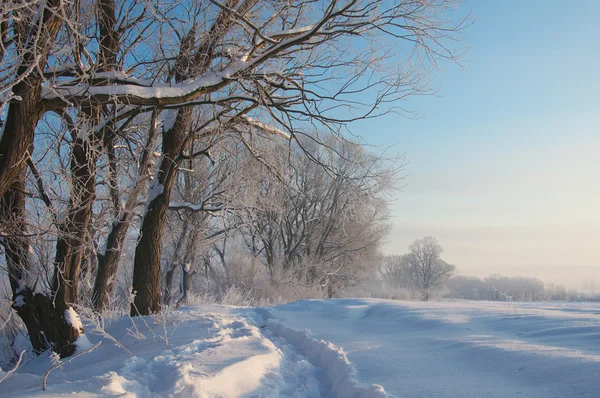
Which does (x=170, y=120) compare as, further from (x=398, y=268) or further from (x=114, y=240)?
(x=398, y=268)

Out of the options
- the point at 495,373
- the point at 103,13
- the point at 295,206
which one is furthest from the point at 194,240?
the point at 495,373

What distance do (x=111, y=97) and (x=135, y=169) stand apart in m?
5.64

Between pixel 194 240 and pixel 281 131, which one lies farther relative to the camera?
pixel 194 240

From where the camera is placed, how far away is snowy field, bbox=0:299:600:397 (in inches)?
129

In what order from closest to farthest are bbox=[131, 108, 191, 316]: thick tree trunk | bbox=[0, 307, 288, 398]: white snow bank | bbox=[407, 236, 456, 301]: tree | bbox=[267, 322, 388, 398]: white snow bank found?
bbox=[0, 307, 288, 398]: white snow bank → bbox=[267, 322, 388, 398]: white snow bank → bbox=[131, 108, 191, 316]: thick tree trunk → bbox=[407, 236, 456, 301]: tree

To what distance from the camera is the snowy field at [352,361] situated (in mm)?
3270

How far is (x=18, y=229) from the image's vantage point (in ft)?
17.1

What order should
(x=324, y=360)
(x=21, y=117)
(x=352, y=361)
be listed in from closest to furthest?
1. (x=21, y=117)
2. (x=352, y=361)
3. (x=324, y=360)

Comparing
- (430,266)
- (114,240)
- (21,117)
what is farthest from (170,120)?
(430,266)

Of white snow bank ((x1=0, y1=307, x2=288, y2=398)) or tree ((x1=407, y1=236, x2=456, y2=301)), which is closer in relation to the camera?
white snow bank ((x1=0, y1=307, x2=288, y2=398))

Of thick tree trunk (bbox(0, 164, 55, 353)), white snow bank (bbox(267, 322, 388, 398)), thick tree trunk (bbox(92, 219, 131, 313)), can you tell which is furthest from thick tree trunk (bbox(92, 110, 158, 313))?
white snow bank (bbox(267, 322, 388, 398))

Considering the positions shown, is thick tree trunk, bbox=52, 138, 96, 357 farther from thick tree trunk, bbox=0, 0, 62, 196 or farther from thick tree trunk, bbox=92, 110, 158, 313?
thick tree trunk, bbox=92, 110, 158, 313

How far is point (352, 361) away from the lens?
14.8 feet

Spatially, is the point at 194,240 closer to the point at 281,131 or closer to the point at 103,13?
the point at 281,131
